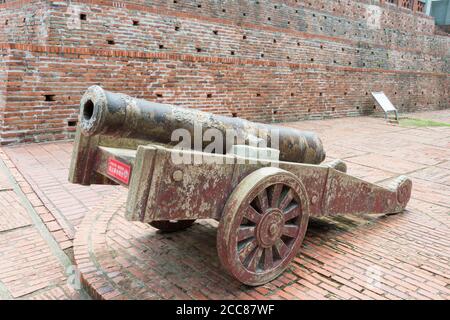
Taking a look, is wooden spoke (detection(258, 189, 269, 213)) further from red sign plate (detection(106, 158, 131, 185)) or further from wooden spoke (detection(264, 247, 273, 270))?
red sign plate (detection(106, 158, 131, 185))

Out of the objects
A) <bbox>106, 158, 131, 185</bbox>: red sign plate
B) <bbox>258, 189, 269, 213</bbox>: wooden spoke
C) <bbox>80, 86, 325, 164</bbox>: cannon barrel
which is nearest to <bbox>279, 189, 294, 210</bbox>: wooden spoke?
<bbox>258, 189, 269, 213</bbox>: wooden spoke

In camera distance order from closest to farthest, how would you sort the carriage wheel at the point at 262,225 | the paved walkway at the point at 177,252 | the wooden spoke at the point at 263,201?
the carriage wheel at the point at 262,225, the wooden spoke at the point at 263,201, the paved walkway at the point at 177,252

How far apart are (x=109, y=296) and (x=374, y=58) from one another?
1715 cm

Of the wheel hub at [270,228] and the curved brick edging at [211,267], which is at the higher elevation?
the wheel hub at [270,228]

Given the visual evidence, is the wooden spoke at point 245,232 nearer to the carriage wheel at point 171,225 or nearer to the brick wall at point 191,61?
the carriage wheel at point 171,225

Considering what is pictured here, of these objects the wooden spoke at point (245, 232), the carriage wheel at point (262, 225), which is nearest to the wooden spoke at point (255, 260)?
the carriage wheel at point (262, 225)

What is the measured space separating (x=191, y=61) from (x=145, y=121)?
5934mm

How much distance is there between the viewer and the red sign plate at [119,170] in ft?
7.16

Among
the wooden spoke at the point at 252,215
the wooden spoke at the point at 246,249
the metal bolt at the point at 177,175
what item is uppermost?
the metal bolt at the point at 177,175

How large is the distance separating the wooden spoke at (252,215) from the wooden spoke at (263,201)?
48mm

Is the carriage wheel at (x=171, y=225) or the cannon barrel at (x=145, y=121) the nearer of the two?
the cannon barrel at (x=145, y=121)

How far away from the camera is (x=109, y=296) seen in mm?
2215

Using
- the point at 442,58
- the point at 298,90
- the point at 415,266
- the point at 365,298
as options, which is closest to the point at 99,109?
the point at 365,298

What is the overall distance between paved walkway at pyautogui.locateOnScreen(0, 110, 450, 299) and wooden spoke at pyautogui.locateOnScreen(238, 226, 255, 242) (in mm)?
385
